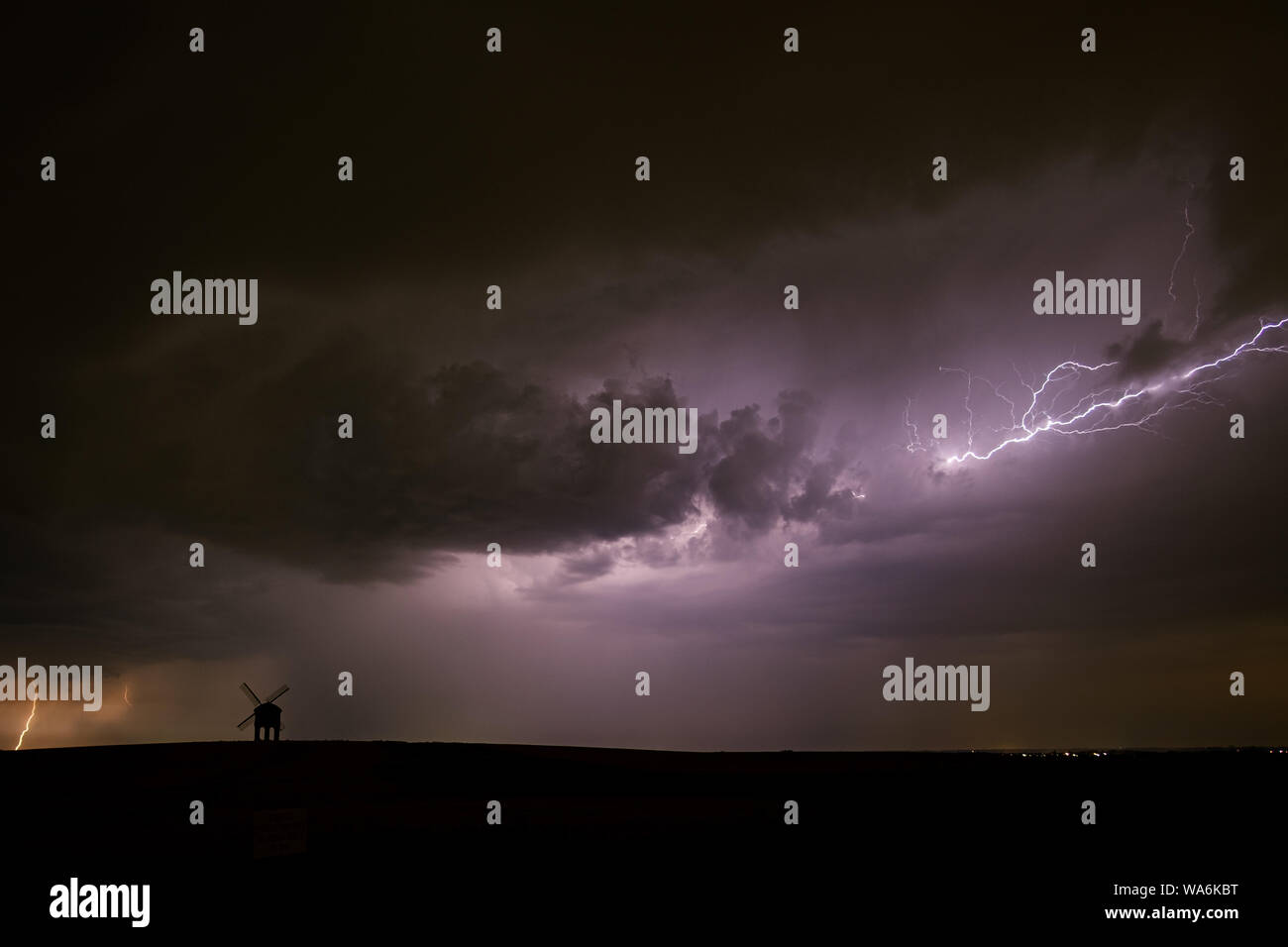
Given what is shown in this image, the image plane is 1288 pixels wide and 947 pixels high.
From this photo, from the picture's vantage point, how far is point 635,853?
2595 centimetres

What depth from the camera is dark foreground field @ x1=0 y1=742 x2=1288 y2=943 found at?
1834cm

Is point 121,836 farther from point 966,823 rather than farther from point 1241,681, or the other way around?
Answer: point 1241,681

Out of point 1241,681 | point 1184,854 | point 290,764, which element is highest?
point 1241,681

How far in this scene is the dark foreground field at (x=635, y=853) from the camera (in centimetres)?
1834

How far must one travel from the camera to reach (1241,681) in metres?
32.5
